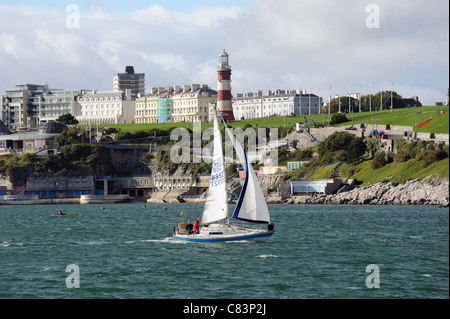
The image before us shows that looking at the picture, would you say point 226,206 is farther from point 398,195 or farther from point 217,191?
point 398,195

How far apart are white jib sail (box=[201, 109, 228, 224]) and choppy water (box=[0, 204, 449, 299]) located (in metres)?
2.51

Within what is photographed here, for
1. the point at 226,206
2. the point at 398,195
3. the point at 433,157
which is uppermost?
the point at 433,157

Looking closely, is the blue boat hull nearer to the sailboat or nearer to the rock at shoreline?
the sailboat

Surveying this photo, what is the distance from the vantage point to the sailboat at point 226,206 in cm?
6456

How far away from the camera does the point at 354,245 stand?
67.9m

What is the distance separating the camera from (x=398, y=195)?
434ft

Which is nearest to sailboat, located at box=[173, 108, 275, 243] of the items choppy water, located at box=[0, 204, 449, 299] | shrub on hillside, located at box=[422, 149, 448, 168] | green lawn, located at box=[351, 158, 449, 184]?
choppy water, located at box=[0, 204, 449, 299]

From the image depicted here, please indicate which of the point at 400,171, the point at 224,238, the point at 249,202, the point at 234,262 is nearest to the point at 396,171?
the point at 400,171

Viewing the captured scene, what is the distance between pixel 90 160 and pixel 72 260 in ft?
458

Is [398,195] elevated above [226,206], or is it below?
below

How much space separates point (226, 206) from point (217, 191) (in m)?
1.64
